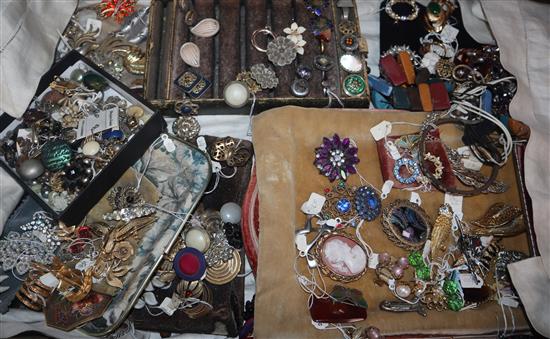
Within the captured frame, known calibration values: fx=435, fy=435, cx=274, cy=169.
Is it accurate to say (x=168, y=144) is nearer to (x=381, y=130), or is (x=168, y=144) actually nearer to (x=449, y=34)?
(x=381, y=130)

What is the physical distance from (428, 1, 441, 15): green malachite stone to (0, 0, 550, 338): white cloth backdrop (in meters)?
0.13

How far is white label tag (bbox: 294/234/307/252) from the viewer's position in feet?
4.30

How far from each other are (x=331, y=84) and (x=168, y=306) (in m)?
0.92

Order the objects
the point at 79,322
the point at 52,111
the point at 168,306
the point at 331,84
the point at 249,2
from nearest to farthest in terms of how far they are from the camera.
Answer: the point at 79,322 → the point at 168,306 → the point at 52,111 → the point at 331,84 → the point at 249,2

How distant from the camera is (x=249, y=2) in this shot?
5.47 ft

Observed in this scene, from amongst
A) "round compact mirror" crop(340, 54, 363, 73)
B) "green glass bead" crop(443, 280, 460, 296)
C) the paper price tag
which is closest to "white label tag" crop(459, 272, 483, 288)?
"green glass bead" crop(443, 280, 460, 296)

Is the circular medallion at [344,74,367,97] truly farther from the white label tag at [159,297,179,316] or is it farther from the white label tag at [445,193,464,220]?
the white label tag at [159,297,179,316]

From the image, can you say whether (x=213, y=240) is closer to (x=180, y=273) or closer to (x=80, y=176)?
(x=180, y=273)

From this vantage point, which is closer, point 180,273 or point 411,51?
point 180,273

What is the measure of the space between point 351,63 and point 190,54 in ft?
1.87

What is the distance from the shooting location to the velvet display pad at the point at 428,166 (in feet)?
4.61

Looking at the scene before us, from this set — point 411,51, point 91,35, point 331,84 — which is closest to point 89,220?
point 91,35

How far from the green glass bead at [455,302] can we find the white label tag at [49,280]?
Answer: 45.2 inches

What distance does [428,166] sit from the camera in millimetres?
1406
